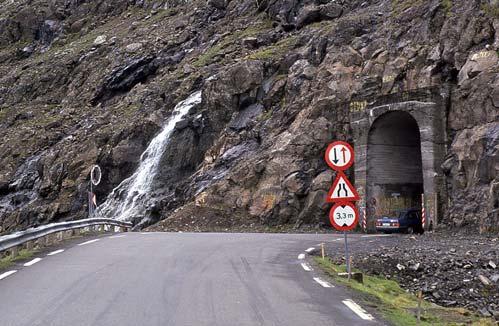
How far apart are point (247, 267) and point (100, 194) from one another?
3488 cm

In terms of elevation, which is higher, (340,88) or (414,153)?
(340,88)

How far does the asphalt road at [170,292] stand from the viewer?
298 inches

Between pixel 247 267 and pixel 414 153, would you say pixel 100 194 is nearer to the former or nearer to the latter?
pixel 414 153

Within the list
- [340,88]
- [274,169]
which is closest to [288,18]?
[340,88]

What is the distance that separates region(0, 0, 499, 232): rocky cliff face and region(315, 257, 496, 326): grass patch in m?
12.2

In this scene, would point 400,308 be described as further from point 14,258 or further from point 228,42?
point 228,42

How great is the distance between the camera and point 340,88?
3409 centimetres

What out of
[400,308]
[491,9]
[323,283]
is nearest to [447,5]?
[491,9]

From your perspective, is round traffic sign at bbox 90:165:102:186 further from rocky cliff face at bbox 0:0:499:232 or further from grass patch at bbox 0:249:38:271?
grass patch at bbox 0:249:38:271

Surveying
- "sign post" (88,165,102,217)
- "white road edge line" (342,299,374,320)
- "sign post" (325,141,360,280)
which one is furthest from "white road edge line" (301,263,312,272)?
"sign post" (88,165,102,217)

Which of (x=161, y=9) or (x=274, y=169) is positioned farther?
(x=161, y=9)

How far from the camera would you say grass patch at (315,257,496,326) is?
8133mm

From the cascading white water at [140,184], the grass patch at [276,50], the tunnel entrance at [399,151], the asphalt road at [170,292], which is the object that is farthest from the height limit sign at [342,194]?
the grass patch at [276,50]

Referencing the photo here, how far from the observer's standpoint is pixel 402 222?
2791 cm
